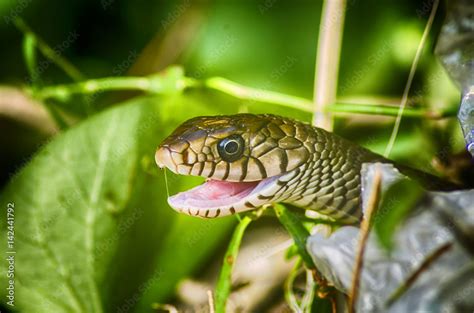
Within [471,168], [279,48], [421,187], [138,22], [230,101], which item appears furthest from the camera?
→ [138,22]

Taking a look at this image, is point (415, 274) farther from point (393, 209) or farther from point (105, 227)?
point (105, 227)

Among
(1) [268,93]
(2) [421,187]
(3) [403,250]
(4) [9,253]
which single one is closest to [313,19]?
(1) [268,93]

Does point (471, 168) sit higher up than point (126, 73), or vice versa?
point (126, 73)

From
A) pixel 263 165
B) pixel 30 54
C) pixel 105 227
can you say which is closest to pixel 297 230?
pixel 263 165

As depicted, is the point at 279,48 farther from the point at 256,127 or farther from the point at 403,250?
the point at 403,250

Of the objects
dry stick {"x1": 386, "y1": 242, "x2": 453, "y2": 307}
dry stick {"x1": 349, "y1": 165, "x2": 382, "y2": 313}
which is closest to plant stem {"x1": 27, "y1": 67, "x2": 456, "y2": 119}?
dry stick {"x1": 349, "y1": 165, "x2": 382, "y2": 313}

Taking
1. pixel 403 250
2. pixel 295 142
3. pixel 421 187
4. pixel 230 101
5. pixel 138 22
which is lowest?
pixel 403 250

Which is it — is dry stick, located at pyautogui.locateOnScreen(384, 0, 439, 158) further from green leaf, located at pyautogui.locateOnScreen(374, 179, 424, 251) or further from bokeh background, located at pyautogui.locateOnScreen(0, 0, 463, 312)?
green leaf, located at pyautogui.locateOnScreen(374, 179, 424, 251)
